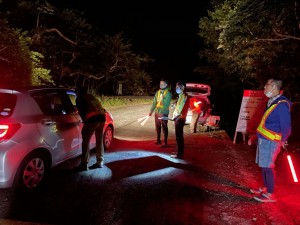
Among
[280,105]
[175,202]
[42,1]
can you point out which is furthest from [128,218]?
[42,1]

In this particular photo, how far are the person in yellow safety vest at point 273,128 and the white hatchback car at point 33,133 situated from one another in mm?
3509

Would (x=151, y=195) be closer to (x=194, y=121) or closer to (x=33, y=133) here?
(x=33, y=133)

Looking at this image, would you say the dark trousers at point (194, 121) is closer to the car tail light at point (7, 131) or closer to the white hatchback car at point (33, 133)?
the white hatchback car at point (33, 133)

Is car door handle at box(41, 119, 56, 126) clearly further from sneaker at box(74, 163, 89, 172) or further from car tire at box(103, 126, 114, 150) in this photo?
car tire at box(103, 126, 114, 150)

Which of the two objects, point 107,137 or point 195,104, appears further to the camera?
point 195,104

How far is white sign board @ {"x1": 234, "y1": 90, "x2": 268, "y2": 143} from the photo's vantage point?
9562mm

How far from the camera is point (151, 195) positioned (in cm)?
516

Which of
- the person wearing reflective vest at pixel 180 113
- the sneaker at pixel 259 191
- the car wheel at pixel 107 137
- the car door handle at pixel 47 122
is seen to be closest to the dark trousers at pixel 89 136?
the car door handle at pixel 47 122

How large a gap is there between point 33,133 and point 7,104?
0.61 m

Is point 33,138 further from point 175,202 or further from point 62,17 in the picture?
point 62,17

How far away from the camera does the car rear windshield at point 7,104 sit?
4746 mm

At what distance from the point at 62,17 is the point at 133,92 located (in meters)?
16.9

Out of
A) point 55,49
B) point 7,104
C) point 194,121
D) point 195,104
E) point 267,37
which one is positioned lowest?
point 194,121

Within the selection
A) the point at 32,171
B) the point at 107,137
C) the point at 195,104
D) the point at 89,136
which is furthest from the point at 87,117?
the point at 195,104
